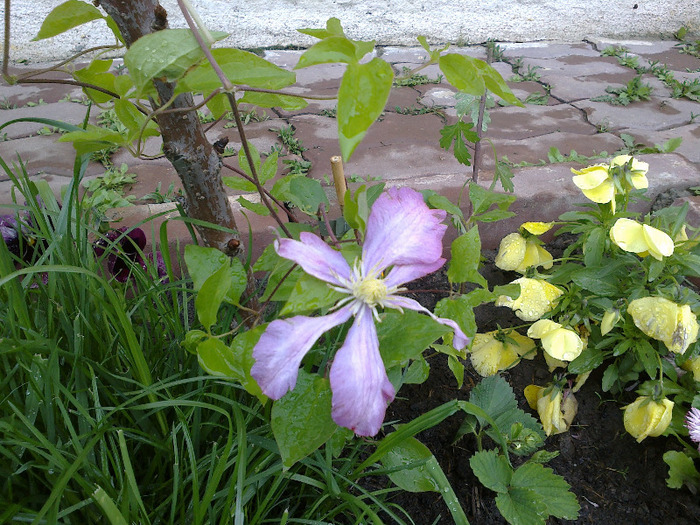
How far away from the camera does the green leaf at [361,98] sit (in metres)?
0.38

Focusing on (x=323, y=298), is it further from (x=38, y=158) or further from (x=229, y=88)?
(x=38, y=158)

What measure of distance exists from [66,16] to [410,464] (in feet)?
2.16

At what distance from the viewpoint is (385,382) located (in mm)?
500

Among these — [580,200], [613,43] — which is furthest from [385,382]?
[613,43]

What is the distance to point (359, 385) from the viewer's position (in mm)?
484

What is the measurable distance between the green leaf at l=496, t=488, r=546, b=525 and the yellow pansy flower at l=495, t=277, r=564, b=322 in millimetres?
339

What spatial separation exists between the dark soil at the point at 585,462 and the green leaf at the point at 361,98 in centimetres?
68

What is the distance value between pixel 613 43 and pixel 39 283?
319 centimetres

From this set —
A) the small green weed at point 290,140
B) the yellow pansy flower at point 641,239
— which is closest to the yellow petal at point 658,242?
the yellow pansy flower at point 641,239

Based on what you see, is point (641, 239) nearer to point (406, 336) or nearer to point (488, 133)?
point (406, 336)

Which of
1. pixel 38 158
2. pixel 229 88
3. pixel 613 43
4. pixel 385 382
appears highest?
pixel 229 88

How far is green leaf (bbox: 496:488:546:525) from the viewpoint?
771 millimetres

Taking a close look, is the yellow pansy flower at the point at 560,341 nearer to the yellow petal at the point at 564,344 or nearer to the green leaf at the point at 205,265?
the yellow petal at the point at 564,344

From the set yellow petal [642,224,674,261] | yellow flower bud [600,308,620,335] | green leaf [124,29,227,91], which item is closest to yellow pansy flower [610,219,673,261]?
yellow petal [642,224,674,261]
